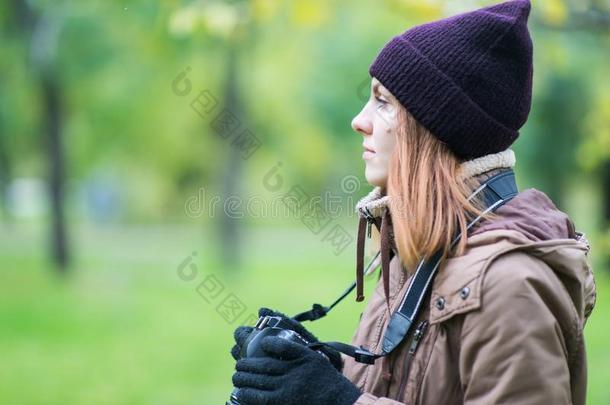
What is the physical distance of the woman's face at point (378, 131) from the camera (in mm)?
1848

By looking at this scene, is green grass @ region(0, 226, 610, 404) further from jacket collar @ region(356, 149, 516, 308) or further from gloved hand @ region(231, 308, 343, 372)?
jacket collar @ region(356, 149, 516, 308)

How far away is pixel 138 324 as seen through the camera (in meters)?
9.14

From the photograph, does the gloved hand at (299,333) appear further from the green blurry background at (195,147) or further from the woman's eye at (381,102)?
the green blurry background at (195,147)

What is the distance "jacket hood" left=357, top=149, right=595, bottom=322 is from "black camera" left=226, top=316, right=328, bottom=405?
0.29 m

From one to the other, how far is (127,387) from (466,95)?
5759mm

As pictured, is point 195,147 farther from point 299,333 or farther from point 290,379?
point 290,379

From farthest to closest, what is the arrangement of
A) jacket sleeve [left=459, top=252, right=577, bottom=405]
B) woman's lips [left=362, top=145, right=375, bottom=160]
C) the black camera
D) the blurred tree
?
the blurred tree → woman's lips [left=362, top=145, right=375, bottom=160] → the black camera → jacket sleeve [left=459, top=252, right=577, bottom=405]

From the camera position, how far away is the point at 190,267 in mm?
12867

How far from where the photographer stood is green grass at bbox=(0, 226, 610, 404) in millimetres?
6826

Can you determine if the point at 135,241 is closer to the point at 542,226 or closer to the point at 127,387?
the point at 127,387

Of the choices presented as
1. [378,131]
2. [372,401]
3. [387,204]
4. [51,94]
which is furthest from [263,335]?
[51,94]

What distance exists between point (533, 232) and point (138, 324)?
8023mm

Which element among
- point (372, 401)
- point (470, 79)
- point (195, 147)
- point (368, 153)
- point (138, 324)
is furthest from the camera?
point (195, 147)

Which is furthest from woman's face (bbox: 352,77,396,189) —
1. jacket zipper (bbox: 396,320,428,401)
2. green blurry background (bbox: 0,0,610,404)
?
green blurry background (bbox: 0,0,610,404)
